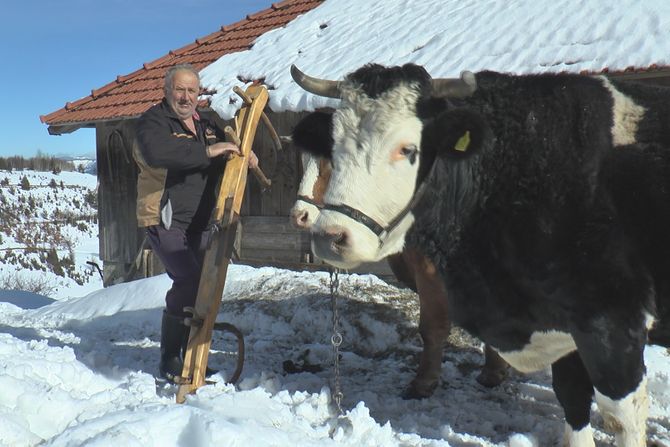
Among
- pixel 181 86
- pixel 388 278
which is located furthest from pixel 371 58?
pixel 181 86

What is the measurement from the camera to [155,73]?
10.3 m

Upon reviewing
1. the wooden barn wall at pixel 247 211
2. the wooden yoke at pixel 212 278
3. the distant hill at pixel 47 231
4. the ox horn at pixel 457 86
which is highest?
the ox horn at pixel 457 86

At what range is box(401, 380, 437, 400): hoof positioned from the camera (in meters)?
3.91

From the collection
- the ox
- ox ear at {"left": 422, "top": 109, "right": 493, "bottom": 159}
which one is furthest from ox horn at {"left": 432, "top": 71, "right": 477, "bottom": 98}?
the ox

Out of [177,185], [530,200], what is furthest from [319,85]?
[177,185]

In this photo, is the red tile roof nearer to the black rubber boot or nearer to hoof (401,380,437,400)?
the black rubber boot

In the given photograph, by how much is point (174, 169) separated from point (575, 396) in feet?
7.85

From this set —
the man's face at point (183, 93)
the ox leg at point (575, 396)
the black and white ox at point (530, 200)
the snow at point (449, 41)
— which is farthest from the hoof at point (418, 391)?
the snow at point (449, 41)

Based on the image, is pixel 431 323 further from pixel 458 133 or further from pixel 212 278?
pixel 458 133

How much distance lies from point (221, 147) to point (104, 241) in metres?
7.54

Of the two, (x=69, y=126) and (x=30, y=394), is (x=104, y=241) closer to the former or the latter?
(x=69, y=126)

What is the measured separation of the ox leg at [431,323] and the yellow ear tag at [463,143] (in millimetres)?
1467

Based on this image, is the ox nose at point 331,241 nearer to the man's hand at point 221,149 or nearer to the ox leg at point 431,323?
the man's hand at point 221,149

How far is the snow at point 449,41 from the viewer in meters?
6.06
